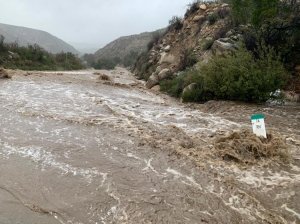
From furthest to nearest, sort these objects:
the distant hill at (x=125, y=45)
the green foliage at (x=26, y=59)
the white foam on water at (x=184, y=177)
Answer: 1. the distant hill at (x=125, y=45)
2. the green foliage at (x=26, y=59)
3. the white foam on water at (x=184, y=177)

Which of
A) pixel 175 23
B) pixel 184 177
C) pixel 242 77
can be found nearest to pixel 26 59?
pixel 175 23

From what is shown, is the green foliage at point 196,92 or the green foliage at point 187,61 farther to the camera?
the green foliage at point 187,61

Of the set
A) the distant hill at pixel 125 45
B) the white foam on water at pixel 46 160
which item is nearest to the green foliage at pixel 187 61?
the white foam on water at pixel 46 160

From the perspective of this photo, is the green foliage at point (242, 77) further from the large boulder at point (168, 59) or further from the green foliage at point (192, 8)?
the green foliage at point (192, 8)

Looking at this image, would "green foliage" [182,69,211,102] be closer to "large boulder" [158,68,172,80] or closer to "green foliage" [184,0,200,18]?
"large boulder" [158,68,172,80]

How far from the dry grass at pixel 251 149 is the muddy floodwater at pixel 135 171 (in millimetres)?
190

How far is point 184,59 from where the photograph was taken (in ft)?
56.9

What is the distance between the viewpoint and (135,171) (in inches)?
215

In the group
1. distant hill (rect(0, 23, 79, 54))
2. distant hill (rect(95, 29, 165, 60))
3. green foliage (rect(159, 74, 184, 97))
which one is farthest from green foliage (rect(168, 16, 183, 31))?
→ distant hill (rect(0, 23, 79, 54))

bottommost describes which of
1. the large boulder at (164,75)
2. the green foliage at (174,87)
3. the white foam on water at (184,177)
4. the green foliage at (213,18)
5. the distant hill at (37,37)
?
the white foam on water at (184,177)

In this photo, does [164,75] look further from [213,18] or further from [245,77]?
[245,77]

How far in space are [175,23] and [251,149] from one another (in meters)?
21.7

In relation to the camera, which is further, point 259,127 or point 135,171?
point 259,127

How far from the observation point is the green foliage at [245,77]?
393 inches
